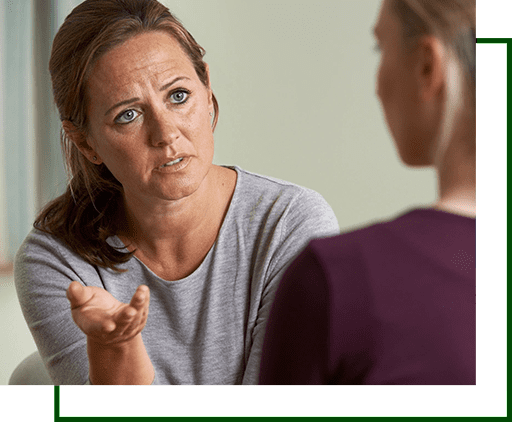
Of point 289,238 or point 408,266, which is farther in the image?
point 289,238

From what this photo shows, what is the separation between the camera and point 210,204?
128cm

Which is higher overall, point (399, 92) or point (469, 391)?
point (399, 92)

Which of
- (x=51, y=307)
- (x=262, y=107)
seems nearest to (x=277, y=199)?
(x=262, y=107)

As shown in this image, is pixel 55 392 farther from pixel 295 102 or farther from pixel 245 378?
pixel 295 102

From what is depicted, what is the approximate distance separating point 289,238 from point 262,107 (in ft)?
0.91

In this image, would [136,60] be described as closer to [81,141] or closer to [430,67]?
[81,141]

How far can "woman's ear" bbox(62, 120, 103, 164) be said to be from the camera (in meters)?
1.24

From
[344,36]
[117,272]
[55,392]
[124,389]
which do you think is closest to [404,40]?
[344,36]

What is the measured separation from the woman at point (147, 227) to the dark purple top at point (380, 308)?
187mm

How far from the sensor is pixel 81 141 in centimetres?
124

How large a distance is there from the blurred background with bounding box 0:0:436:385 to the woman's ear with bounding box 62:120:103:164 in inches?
1.4

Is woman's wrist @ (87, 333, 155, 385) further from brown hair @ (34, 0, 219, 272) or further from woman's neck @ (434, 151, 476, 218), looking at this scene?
woman's neck @ (434, 151, 476, 218)

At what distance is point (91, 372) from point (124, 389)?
0.25 feet

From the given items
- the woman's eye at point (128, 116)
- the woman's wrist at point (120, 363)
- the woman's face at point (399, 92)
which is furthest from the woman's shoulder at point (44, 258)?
the woman's face at point (399, 92)
